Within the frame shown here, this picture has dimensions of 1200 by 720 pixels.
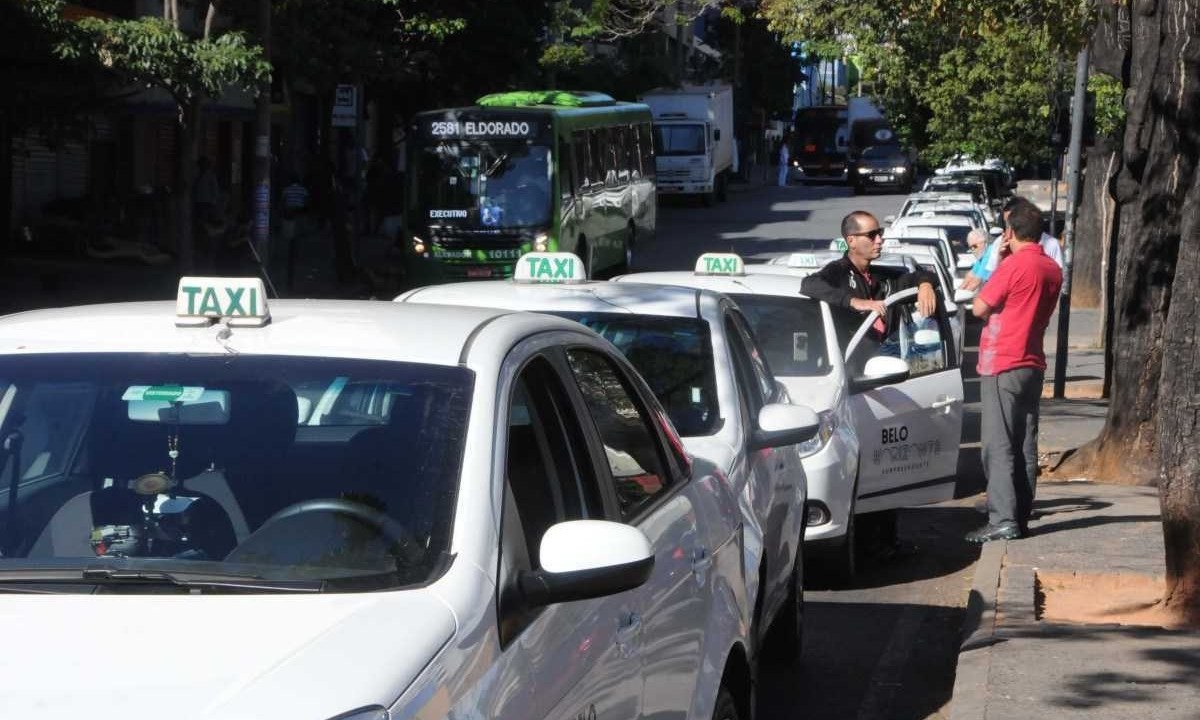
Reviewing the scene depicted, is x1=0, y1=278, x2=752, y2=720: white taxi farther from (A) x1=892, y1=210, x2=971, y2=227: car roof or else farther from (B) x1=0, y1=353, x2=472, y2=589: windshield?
(A) x1=892, y1=210, x2=971, y2=227: car roof

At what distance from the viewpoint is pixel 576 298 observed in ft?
24.6

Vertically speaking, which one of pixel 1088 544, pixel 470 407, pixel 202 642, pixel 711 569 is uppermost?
pixel 470 407

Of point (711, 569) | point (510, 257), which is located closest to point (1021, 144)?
point (510, 257)

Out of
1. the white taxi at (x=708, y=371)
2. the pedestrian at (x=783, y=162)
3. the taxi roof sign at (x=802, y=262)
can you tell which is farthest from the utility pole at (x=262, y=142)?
the pedestrian at (x=783, y=162)

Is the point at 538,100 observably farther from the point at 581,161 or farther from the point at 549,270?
the point at 549,270

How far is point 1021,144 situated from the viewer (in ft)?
116

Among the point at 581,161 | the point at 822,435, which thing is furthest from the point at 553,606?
the point at 581,161

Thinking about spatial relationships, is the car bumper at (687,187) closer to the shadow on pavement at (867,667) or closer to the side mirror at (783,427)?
the shadow on pavement at (867,667)

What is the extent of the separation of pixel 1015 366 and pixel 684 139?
44.2 meters

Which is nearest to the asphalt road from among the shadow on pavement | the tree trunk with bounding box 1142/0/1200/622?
the shadow on pavement

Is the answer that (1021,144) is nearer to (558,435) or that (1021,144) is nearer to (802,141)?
(558,435)

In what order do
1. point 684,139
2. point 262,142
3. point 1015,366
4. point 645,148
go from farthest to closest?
point 684,139
point 645,148
point 262,142
point 1015,366

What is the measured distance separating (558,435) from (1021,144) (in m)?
32.5

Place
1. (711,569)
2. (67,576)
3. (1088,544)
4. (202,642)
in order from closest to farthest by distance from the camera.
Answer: (202,642) → (67,576) → (711,569) → (1088,544)
